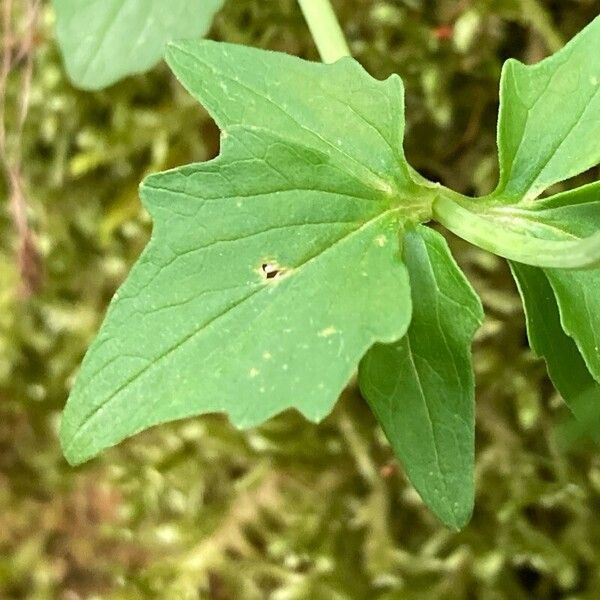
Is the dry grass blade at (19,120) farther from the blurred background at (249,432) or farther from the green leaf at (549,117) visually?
the green leaf at (549,117)

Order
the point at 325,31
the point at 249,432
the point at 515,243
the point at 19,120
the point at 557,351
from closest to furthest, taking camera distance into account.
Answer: the point at 515,243 < the point at 557,351 < the point at 325,31 < the point at 249,432 < the point at 19,120

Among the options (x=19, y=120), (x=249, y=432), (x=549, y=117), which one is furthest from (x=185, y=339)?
(x=19, y=120)

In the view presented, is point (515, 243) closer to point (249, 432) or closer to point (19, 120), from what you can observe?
point (249, 432)

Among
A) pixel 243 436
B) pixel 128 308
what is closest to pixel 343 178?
pixel 128 308

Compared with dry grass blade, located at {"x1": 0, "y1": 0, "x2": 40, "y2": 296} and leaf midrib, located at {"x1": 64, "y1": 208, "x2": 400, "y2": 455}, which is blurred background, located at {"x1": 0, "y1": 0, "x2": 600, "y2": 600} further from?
leaf midrib, located at {"x1": 64, "y1": 208, "x2": 400, "y2": 455}

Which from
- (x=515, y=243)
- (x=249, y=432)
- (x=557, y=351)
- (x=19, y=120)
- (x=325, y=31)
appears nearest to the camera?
(x=515, y=243)

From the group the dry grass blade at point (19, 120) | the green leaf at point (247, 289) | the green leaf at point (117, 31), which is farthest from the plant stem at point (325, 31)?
the dry grass blade at point (19, 120)
